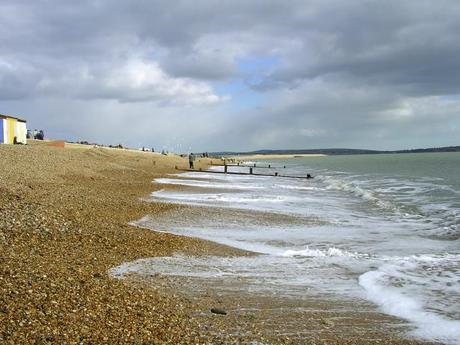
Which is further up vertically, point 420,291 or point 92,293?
point 92,293

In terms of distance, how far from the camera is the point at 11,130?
43344 millimetres

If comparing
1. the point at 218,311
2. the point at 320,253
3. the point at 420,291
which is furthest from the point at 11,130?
the point at 420,291

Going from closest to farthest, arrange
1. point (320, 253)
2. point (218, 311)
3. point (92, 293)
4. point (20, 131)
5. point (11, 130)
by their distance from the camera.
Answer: point (92, 293) < point (218, 311) < point (320, 253) < point (11, 130) < point (20, 131)

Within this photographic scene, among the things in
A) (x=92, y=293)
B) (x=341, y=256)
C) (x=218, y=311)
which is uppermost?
(x=92, y=293)

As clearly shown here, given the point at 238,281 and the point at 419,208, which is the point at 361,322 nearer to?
the point at 238,281

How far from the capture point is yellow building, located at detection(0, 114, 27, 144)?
41875mm

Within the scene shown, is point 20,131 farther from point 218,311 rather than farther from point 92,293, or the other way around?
point 218,311

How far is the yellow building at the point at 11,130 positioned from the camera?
4188 centimetres

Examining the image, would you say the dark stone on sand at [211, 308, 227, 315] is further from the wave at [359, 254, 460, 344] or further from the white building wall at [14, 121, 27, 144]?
the white building wall at [14, 121, 27, 144]

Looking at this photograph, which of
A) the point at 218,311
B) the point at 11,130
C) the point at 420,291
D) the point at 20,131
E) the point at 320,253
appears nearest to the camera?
the point at 218,311

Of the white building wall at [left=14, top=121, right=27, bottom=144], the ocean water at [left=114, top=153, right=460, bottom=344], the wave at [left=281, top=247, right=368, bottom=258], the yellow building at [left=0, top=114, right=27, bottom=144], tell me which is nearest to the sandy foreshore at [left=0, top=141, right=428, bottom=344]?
the ocean water at [left=114, top=153, right=460, bottom=344]

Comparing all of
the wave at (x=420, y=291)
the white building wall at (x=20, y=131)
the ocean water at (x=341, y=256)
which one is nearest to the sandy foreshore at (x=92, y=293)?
the wave at (x=420, y=291)

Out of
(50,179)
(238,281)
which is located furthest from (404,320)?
(50,179)

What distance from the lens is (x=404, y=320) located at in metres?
6.59
